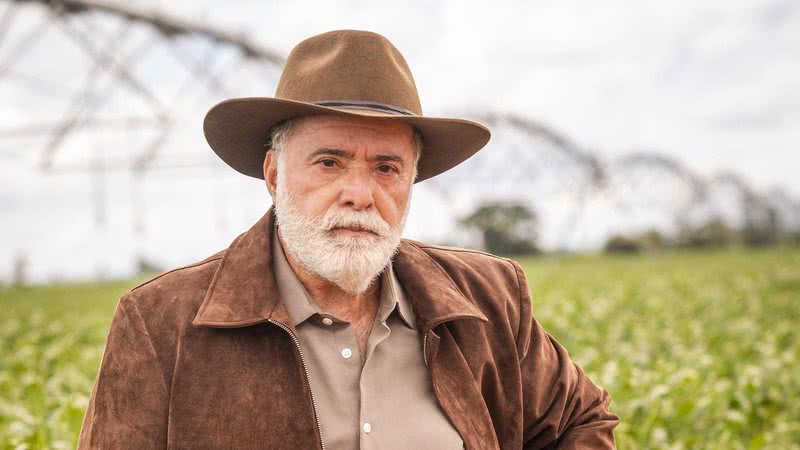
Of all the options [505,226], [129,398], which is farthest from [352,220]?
[505,226]

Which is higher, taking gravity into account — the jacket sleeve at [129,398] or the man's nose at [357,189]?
the man's nose at [357,189]

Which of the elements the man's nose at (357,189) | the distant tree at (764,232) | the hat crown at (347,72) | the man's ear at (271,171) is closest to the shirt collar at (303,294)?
the man's ear at (271,171)

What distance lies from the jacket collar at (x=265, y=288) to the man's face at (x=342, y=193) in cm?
12

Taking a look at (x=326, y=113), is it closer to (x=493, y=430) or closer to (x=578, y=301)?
(x=493, y=430)

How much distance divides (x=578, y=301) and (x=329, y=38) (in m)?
8.87

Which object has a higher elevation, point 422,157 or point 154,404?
point 422,157

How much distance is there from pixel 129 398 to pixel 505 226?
34.4 m

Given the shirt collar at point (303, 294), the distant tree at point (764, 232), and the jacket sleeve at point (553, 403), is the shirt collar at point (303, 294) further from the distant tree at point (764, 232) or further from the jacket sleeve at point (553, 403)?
the distant tree at point (764, 232)

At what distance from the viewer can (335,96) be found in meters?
2.12

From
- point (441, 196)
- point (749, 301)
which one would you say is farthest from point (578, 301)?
point (441, 196)

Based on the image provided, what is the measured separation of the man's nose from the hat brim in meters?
0.18

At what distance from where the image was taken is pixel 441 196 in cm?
3294

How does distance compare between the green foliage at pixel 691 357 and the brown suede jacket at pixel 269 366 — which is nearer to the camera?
the brown suede jacket at pixel 269 366

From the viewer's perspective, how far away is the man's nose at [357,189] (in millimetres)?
2133
